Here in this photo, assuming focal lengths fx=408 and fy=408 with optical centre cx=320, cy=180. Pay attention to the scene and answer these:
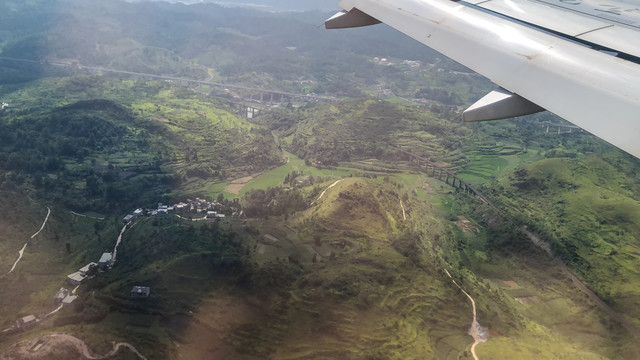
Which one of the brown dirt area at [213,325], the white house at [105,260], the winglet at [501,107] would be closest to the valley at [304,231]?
the brown dirt area at [213,325]

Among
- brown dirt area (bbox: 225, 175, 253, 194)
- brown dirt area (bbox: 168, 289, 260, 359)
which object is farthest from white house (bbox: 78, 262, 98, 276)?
brown dirt area (bbox: 225, 175, 253, 194)

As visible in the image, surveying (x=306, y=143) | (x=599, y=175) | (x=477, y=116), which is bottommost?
(x=306, y=143)

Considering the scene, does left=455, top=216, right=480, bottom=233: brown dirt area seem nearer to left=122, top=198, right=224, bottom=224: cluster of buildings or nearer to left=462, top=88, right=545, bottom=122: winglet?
left=122, top=198, right=224, bottom=224: cluster of buildings

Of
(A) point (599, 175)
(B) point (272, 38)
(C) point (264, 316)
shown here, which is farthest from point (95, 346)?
(B) point (272, 38)

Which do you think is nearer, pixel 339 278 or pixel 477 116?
pixel 477 116

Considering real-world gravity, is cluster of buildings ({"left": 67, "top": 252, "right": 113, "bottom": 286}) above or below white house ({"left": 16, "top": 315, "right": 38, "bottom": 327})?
below

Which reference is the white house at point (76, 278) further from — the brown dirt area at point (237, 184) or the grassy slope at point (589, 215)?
the grassy slope at point (589, 215)

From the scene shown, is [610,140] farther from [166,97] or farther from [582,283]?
[166,97]
